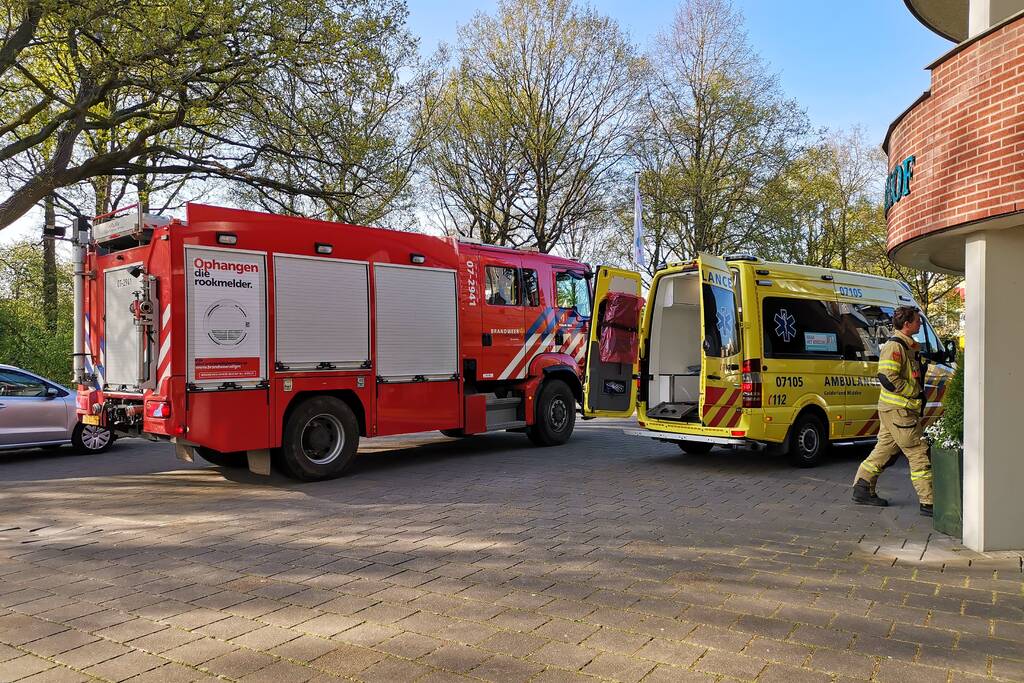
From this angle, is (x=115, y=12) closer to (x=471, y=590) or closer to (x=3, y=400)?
(x=3, y=400)

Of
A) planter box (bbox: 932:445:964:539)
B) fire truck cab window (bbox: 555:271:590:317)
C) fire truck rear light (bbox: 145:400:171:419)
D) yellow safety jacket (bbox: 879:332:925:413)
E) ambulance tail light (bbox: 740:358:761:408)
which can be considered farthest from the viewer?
fire truck cab window (bbox: 555:271:590:317)

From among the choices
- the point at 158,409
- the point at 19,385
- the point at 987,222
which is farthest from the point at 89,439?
the point at 987,222

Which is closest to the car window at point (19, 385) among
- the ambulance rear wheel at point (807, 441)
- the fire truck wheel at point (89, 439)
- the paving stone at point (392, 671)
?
the fire truck wheel at point (89, 439)

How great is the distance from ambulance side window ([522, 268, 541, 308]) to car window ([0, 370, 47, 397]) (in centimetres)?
737

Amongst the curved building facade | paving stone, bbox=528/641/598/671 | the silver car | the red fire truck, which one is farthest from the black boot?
the silver car

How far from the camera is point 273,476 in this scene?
9.00m

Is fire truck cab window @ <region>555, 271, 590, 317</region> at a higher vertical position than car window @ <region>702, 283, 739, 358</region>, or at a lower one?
higher

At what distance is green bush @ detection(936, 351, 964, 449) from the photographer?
607cm

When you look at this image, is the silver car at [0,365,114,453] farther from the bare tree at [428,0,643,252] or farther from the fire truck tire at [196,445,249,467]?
the bare tree at [428,0,643,252]

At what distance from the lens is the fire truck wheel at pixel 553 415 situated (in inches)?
452

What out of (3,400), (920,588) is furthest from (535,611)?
(3,400)

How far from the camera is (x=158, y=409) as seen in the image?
751cm

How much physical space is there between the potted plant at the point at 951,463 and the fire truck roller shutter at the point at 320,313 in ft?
19.9

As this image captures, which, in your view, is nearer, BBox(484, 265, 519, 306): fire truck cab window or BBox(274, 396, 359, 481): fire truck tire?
BBox(274, 396, 359, 481): fire truck tire
